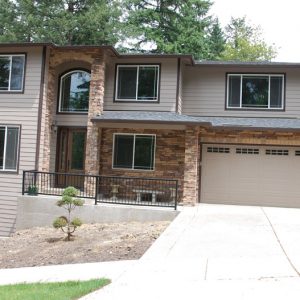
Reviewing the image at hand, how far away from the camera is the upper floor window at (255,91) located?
58.3 feet

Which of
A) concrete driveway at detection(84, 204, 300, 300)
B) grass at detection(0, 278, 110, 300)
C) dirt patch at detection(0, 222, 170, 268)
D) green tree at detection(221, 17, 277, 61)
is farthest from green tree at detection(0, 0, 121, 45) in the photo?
grass at detection(0, 278, 110, 300)

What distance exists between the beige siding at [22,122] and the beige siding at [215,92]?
19.3 feet

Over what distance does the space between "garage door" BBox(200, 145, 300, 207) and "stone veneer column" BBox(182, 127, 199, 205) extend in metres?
1.46

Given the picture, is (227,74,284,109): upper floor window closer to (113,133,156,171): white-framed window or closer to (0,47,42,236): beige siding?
(113,133,156,171): white-framed window

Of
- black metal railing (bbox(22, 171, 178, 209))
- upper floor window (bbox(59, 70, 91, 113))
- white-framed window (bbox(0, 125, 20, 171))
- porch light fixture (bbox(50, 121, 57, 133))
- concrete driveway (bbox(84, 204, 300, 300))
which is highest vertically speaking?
upper floor window (bbox(59, 70, 91, 113))

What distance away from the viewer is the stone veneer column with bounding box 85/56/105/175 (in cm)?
1642

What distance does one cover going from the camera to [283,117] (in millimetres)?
17594

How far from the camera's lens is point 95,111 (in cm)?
1659

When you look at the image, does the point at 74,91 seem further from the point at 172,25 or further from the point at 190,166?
Result: the point at 172,25

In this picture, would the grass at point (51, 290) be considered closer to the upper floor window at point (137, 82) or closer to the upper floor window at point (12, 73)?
the upper floor window at point (12, 73)

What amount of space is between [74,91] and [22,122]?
271 centimetres

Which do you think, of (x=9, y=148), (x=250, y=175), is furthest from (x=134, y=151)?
(x=9, y=148)

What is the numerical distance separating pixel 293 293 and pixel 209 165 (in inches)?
431

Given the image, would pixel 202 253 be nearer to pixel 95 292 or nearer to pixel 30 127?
pixel 95 292
